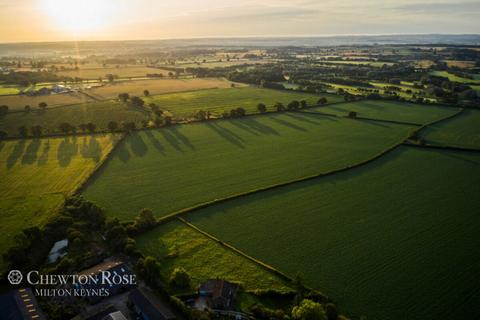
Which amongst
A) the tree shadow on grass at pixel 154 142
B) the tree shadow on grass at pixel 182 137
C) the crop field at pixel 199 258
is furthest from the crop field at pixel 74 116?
the crop field at pixel 199 258

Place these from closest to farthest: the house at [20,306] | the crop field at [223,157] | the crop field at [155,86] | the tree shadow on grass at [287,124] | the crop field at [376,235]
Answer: the house at [20,306]
the crop field at [376,235]
the crop field at [223,157]
the tree shadow on grass at [287,124]
the crop field at [155,86]

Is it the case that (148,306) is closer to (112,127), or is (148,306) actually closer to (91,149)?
(91,149)

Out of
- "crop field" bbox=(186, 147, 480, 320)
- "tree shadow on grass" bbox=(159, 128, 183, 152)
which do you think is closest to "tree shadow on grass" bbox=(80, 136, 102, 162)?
"tree shadow on grass" bbox=(159, 128, 183, 152)

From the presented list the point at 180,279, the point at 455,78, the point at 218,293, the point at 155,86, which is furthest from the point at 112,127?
the point at 455,78

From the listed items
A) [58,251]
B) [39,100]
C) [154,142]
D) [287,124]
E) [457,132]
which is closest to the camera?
[58,251]

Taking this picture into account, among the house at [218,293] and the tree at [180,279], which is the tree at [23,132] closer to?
the tree at [180,279]
